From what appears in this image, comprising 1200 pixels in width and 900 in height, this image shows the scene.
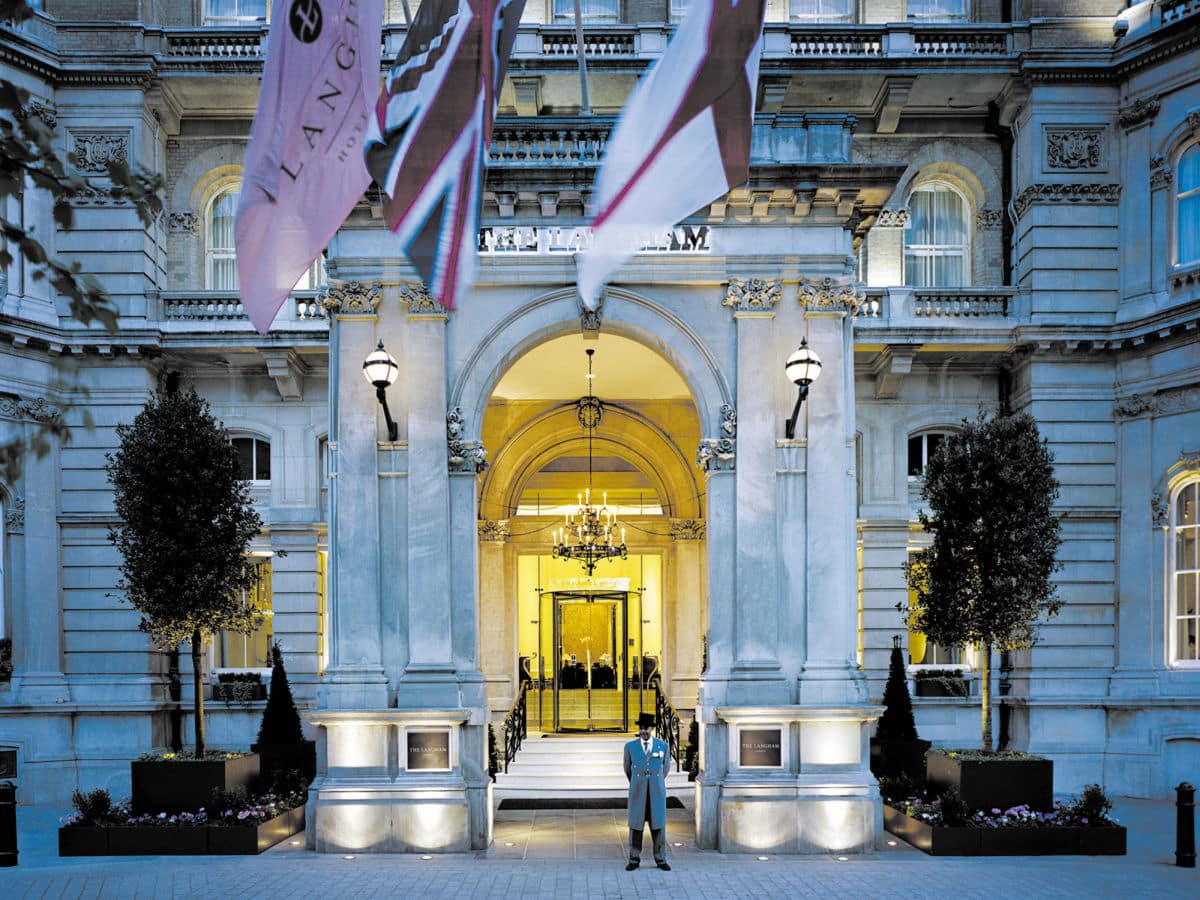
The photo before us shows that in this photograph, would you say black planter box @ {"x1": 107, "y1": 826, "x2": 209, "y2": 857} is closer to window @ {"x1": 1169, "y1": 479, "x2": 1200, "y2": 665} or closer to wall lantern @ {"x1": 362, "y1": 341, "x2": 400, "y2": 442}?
wall lantern @ {"x1": 362, "y1": 341, "x2": 400, "y2": 442}

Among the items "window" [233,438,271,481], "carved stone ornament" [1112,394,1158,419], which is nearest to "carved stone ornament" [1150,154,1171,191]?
"carved stone ornament" [1112,394,1158,419]

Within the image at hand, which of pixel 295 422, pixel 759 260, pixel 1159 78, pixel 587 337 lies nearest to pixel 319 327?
pixel 295 422

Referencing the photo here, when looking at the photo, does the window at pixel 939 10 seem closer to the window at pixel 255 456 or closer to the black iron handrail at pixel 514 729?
the black iron handrail at pixel 514 729

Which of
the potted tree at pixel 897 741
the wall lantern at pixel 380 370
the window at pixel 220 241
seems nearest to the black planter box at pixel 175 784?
the wall lantern at pixel 380 370

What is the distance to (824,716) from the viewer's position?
15352mm

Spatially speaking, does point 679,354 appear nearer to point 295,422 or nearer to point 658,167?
point 658,167

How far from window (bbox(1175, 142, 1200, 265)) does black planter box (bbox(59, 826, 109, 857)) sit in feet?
67.8

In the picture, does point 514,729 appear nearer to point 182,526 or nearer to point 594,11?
point 182,526

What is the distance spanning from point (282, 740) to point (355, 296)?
7.95 metres

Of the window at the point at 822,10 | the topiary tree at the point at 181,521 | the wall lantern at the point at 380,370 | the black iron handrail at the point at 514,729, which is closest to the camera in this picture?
the wall lantern at the point at 380,370

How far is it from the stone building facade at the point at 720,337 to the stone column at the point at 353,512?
6.8 inches

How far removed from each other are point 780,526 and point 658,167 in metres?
5.79

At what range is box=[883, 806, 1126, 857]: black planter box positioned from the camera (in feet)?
49.9

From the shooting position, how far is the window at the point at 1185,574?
2180 cm
